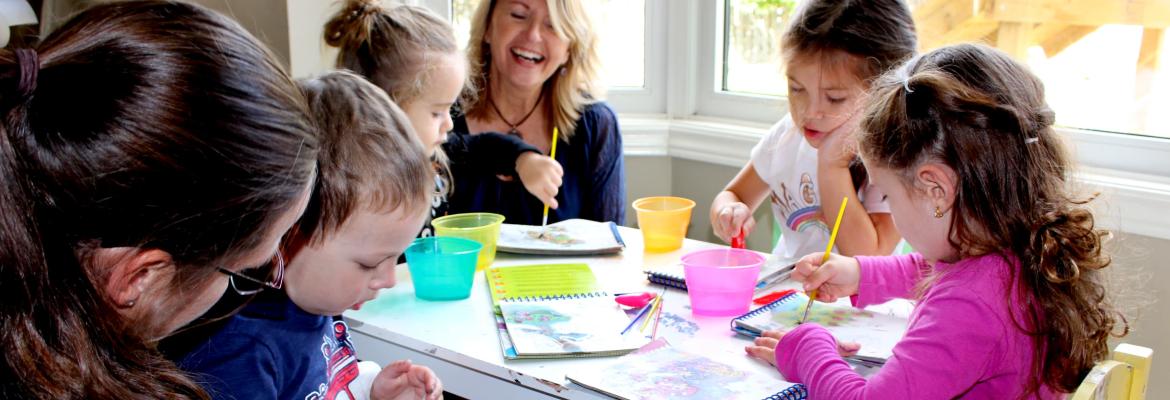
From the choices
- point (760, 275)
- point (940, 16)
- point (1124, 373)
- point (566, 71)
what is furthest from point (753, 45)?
point (1124, 373)

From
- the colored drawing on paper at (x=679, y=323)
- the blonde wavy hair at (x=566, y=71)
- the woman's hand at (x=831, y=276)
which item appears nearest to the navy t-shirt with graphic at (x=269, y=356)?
the colored drawing on paper at (x=679, y=323)

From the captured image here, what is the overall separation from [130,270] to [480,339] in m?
0.59

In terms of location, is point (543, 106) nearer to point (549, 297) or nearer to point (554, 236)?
point (554, 236)

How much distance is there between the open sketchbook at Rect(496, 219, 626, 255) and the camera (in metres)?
1.68

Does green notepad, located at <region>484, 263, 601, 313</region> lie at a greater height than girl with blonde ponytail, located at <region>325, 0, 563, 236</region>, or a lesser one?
lesser

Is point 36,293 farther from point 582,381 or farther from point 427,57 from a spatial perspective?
point 427,57

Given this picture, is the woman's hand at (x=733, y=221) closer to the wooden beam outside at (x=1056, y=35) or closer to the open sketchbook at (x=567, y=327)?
the open sketchbook at (x=567, y=327)

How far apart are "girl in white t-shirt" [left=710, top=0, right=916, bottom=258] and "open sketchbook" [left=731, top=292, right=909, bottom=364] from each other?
0.27m

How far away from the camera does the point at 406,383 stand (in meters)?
1.28

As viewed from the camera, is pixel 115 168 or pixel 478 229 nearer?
pixel 115 168

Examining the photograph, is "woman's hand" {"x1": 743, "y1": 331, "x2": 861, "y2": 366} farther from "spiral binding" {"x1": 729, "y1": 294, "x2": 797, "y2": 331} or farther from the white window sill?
the white window sill

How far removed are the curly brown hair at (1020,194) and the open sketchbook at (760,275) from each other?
43 centimetres

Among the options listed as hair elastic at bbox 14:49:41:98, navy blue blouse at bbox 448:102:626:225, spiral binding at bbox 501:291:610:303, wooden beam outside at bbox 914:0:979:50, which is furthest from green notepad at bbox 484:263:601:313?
wooden beam outside at bbox 914:0:979:50

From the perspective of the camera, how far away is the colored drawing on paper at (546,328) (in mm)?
1243
